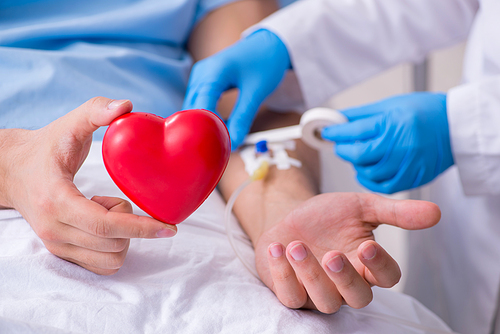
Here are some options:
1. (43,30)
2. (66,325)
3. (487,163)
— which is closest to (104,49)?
(43,30)

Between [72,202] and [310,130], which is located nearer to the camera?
[72,202]

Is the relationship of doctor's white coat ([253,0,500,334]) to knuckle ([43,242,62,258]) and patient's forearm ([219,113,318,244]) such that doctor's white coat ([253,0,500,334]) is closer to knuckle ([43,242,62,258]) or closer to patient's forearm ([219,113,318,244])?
patient's forearm ([219,113,318,244])

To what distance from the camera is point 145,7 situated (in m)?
0.97

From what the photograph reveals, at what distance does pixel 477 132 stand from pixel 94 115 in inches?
29.6

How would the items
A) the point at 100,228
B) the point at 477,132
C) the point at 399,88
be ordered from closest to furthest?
the point at 100,228
the point at 477,132
the point at 399,88

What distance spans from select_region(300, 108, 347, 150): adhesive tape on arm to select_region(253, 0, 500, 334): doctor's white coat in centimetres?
21

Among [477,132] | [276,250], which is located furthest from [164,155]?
[477,132]

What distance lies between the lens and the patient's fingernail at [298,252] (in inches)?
18.6

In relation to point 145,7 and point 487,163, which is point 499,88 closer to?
point 487,163

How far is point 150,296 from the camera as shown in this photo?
1.67ft

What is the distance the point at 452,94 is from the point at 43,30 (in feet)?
2.93

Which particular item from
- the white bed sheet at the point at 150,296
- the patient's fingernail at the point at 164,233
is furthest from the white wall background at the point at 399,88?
the patient's fingernail at the point at 164,233

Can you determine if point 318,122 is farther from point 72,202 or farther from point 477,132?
point 72,202

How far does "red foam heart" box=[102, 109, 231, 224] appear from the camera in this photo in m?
0.46
